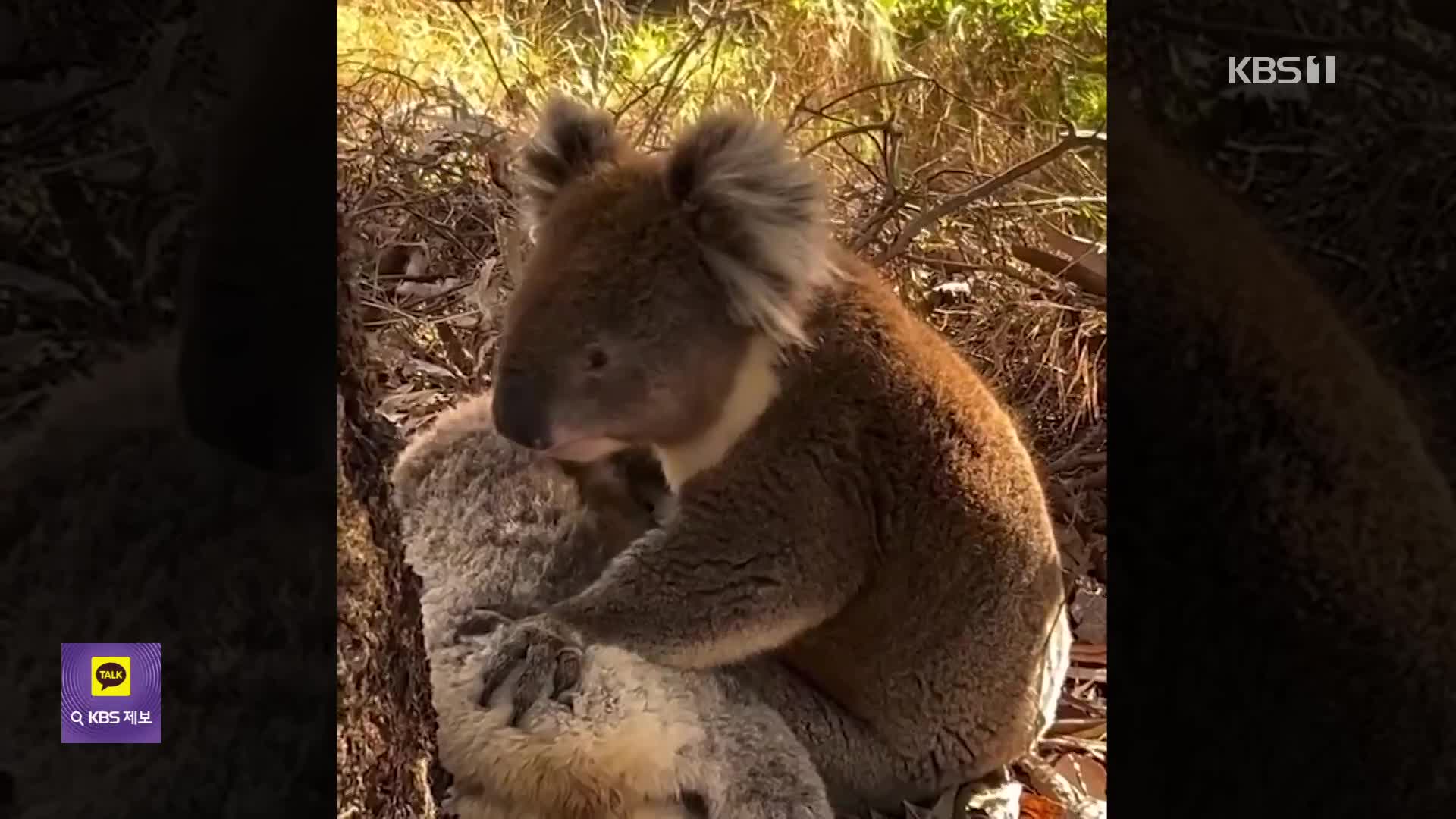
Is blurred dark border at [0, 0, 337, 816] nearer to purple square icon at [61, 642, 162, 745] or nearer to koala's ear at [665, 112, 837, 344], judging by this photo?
purple square icon at [61, 642, 162, 745]

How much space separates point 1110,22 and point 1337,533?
0.78 metres

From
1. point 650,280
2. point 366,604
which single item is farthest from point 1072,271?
point 366,604

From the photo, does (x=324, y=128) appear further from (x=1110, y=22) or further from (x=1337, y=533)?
(x=1337, y=533)

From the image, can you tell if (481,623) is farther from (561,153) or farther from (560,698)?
(561,153)

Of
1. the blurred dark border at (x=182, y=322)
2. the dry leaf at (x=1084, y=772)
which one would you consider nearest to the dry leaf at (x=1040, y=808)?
the dry leaf at (x=1084, y=772)

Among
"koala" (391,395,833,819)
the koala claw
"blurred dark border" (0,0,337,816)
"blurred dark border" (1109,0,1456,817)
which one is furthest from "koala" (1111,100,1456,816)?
"blurred dark border" (0,0,337,816)

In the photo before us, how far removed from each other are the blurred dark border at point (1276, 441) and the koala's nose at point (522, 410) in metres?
Result: 0.78

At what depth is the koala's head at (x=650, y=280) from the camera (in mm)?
1659

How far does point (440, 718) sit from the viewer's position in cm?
175

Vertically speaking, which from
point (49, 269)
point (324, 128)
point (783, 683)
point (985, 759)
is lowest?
point (985, 759)

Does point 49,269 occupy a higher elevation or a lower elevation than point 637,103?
lower

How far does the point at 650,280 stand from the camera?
1693 mm

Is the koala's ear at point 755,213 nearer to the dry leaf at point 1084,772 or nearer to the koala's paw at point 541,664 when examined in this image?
the koala's paw at point 541,664

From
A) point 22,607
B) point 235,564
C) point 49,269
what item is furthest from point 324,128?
point 22,607
